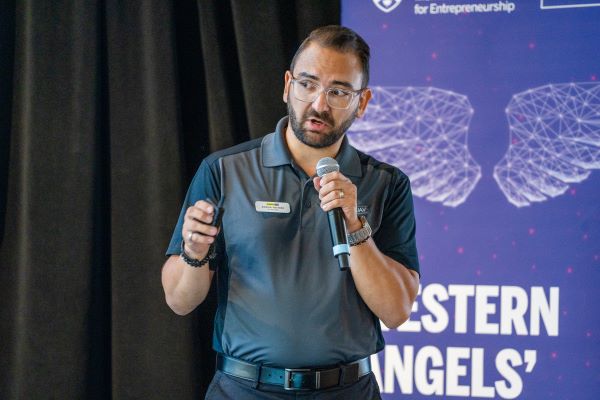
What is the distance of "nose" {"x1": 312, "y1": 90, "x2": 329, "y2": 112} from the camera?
174 centimetres

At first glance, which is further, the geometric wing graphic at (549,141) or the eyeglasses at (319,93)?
the geometric wing graphic at (549,141)

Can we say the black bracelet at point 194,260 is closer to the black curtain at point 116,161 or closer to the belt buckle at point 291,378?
the belt buckle at point 291,378

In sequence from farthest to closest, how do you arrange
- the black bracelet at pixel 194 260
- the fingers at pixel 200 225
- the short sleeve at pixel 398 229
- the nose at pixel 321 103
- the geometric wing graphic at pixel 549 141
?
the geometric wing graphic at pixel 549 141
the short sleeve at pixel 398 229
the nose at pixel 321 103
the black bracelet at pixel 194 260
the fingers at pixel 200 225

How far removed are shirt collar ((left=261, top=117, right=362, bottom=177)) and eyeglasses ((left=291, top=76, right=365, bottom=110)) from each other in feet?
0.50

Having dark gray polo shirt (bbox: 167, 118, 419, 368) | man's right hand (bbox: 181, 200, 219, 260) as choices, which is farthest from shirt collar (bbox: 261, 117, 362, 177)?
man's right hand (bbox: 181, 200, 219, 260)

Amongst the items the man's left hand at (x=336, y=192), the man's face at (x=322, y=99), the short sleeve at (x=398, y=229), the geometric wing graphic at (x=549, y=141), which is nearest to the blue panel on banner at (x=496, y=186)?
the geometric wing graphic at (x=549, y=141)

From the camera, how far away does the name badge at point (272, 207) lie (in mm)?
1757

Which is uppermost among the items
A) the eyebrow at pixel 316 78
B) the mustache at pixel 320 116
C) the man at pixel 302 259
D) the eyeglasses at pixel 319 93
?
the eyebrow at pixel 316 78

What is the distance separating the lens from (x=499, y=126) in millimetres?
2559

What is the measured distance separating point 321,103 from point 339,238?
16.4 inches

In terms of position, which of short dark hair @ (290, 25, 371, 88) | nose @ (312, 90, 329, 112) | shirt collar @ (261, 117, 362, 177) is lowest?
shirt collar @ (261, 117, 362, 177)

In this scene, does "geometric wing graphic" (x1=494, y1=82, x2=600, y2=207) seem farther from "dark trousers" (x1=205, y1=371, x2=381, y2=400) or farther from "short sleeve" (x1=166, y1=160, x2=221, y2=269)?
"short sleeve" (x1=166, y1=160, x2=221, y2=269)

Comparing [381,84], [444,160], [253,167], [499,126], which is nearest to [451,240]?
[444,160]

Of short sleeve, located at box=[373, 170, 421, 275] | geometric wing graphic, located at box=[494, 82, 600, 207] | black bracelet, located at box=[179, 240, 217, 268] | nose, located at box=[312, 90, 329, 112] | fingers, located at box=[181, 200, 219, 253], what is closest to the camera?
fingers, located at box=[181, 200, 219, 253]
